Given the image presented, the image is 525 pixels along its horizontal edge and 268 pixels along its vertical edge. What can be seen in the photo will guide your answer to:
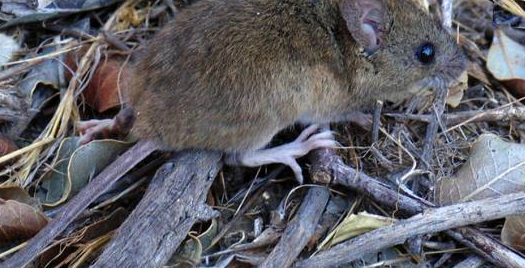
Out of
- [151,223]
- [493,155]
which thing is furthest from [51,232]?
[493,155]

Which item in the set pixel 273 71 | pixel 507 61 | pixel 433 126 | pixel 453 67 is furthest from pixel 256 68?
pixel 507 61

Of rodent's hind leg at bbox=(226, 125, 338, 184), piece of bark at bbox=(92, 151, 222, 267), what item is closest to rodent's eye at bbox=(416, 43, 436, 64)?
rodent's hind leg at bbox=(226, 125, 338, 184)

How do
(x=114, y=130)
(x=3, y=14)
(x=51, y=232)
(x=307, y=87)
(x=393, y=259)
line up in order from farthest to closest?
(x=3, y=14) < (x=114, y=130) < (x=307, y=87) < (x=393, y=259) < (x=51, y=232)

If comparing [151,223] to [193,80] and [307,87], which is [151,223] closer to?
[193,80]

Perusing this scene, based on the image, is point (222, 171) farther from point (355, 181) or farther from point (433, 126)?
Result: point (433, 126)

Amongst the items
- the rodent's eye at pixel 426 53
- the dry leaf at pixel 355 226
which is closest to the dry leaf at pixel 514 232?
the dry leaf at pixel 355 226

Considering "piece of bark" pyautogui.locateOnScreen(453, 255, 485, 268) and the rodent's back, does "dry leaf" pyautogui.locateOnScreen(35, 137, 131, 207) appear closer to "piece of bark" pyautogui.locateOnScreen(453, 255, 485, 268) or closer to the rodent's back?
the rodent's back
